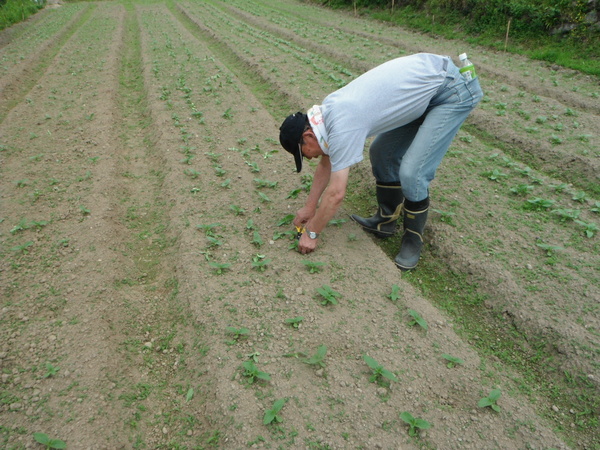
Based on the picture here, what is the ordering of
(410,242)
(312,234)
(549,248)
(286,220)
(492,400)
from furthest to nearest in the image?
(286,220), (410,242), (549,248), (312,234), (492,400)

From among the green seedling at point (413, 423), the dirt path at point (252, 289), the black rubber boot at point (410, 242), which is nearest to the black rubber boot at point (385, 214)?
the dirt path at point (252, 289)

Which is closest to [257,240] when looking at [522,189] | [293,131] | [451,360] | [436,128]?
[293,131]

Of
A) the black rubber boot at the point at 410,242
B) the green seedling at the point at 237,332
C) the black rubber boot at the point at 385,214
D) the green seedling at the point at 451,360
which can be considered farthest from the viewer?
the black rubber boot at the point at 385,214

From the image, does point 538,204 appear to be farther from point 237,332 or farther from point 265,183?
point 237,332

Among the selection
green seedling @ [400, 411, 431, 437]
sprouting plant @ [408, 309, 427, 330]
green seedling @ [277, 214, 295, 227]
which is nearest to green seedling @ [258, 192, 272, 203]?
green seedling @ [277, 214, 295, 227]

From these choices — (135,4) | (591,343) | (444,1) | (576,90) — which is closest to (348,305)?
(591,343)

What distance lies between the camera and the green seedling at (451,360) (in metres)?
2.80

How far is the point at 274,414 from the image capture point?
249 cm

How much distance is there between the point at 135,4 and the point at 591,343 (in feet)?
78.9

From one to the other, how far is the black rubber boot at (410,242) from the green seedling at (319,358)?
132 cm

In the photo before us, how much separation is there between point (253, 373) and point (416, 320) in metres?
1.24

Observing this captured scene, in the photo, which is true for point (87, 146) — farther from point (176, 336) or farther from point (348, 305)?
point (348, 305)

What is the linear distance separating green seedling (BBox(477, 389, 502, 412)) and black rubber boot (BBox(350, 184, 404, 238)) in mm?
1926

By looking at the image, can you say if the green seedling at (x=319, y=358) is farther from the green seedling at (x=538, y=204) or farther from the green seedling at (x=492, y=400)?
the green seedling at (x=538, y=204)
